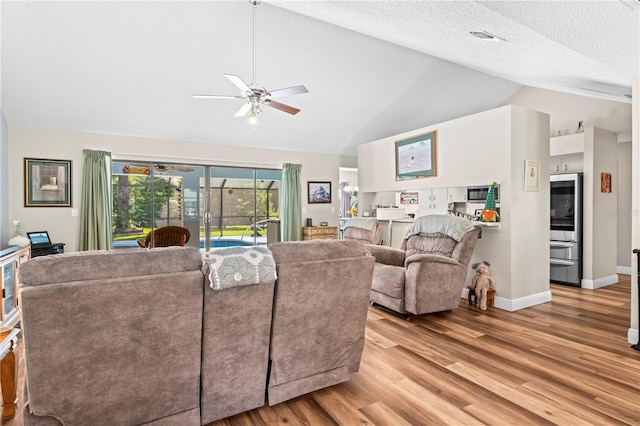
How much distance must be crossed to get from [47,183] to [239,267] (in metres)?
5.07

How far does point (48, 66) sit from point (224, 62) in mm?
2086

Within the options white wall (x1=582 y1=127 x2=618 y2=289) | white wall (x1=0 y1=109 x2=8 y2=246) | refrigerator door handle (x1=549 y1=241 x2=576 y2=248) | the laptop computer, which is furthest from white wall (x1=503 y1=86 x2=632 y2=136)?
white wall (x1=0 y1=109 x2=8 y2=246)

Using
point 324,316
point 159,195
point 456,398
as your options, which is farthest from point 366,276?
point 159,195

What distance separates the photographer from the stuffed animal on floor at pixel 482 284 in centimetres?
404

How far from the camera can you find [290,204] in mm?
7109

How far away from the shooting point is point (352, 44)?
15.4 ft

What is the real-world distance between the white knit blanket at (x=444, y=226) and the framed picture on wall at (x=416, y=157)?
1.01m

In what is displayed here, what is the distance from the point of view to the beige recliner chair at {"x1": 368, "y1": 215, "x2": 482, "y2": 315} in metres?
3.59

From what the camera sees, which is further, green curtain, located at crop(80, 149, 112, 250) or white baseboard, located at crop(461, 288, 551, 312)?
green curtain, located at crop(80, 149, 112, 250)

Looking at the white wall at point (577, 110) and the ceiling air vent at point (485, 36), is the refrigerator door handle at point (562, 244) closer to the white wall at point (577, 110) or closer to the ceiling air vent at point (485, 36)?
the white wall at point (577, 110)

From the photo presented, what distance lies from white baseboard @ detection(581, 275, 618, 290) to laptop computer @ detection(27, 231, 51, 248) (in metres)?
7.69

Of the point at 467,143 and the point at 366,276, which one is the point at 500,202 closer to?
the point at 467,143

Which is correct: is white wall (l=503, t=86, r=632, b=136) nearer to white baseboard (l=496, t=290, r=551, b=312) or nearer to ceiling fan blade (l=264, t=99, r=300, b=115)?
white baseboard (l=496, t=290, r=551, b=312)

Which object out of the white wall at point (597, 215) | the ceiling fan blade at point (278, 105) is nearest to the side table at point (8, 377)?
the ceiling fan blade at point (278, 105)
